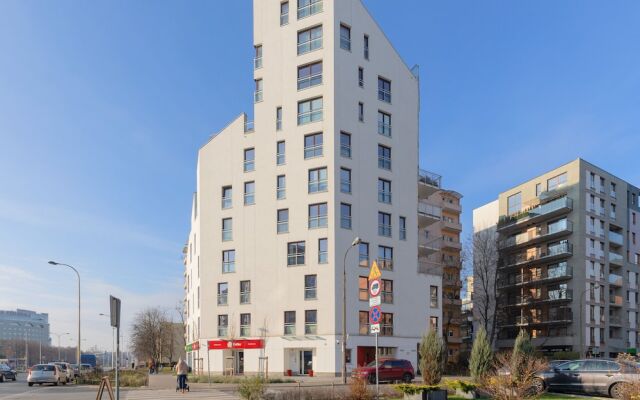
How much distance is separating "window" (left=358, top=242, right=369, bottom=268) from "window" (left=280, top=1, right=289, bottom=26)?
2086 centimetres

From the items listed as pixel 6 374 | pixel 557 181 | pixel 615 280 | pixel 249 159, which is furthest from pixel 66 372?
pixel 615 280

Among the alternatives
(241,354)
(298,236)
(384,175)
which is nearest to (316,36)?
(384,175)

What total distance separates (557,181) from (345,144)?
123ft

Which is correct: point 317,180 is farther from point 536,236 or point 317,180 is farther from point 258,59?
point 536,236

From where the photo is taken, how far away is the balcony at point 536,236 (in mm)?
66000

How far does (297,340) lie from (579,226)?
40158 millimetres

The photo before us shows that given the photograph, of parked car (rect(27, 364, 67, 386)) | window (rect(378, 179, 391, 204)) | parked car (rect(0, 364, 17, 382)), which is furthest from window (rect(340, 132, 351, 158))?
parked car (rect(0, 364, 17, 382))

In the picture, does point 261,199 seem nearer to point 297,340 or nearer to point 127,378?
point 297,340

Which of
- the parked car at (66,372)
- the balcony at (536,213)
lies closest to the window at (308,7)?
the parked car at (66,372)

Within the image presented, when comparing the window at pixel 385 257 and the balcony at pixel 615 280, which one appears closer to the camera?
the window at pixel 385 257

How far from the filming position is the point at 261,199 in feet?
156

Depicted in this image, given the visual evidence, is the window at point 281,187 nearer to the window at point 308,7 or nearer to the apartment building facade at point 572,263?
the window at point 308,7

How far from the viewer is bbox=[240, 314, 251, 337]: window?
4638 centimetres

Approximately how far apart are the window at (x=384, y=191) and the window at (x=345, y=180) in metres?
3.48
